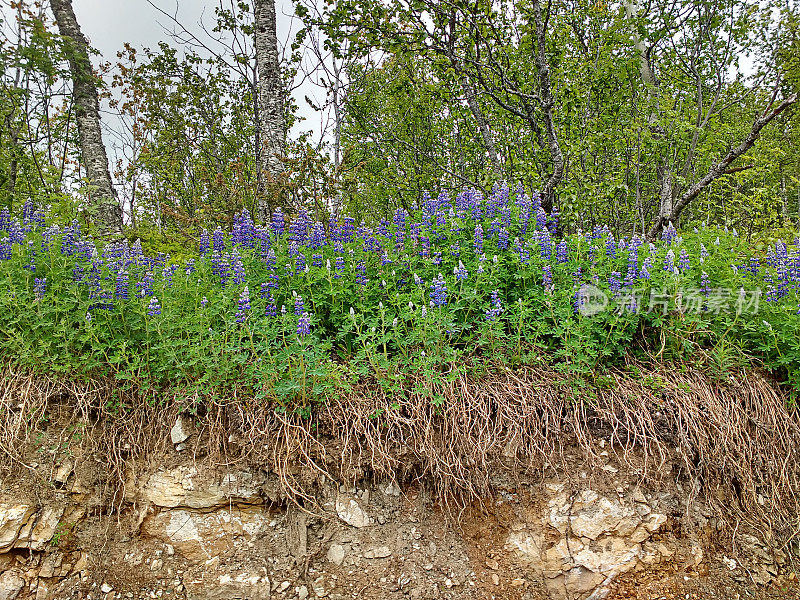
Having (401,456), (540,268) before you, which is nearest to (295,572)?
(401,456)

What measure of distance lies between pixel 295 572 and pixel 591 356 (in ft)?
6.66

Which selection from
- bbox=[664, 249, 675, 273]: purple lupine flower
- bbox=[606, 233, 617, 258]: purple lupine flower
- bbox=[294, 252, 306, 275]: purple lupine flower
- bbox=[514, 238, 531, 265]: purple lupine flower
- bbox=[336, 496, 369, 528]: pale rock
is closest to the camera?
bbox=[336, 496, 369, 528]: pale rock

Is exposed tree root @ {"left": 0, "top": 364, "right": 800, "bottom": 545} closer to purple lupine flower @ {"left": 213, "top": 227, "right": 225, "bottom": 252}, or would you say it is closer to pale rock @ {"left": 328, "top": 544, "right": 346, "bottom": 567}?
pale rock @ {"left": 328, "top": 544, "right": 346, "bottom": 567}

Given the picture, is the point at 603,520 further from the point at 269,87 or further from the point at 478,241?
the point at 269,87

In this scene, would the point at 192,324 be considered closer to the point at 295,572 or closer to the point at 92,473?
the point at 92,473

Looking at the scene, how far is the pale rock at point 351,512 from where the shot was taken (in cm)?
267

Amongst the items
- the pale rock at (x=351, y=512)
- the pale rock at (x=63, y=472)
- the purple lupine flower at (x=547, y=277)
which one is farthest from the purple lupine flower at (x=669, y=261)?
the pale rock at (x=63, y=472)

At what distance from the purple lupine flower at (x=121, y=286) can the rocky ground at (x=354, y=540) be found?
91cm

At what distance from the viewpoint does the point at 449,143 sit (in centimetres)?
788

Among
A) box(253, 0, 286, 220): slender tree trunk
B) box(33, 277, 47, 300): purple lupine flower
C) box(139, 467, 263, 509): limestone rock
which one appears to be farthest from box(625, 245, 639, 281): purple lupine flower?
box(253, 0, 286, 220): slender tree trunk

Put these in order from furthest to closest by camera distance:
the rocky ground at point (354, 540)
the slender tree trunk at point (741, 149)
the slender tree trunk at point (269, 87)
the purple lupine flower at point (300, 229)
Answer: the slender tree trunk at point (269, 87)
the slender tree trunk at point (741, 149)
the purple lupine flower at point (300, 229)
the rocky ground at point (354, 540)

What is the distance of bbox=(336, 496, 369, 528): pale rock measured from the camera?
267 centimetres

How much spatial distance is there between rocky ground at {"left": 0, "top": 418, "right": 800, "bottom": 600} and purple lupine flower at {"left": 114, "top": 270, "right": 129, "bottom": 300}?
3.00 feet

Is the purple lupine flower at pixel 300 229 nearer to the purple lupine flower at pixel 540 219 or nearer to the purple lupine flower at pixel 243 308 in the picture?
the purple lupine flower at pixel 243 308
